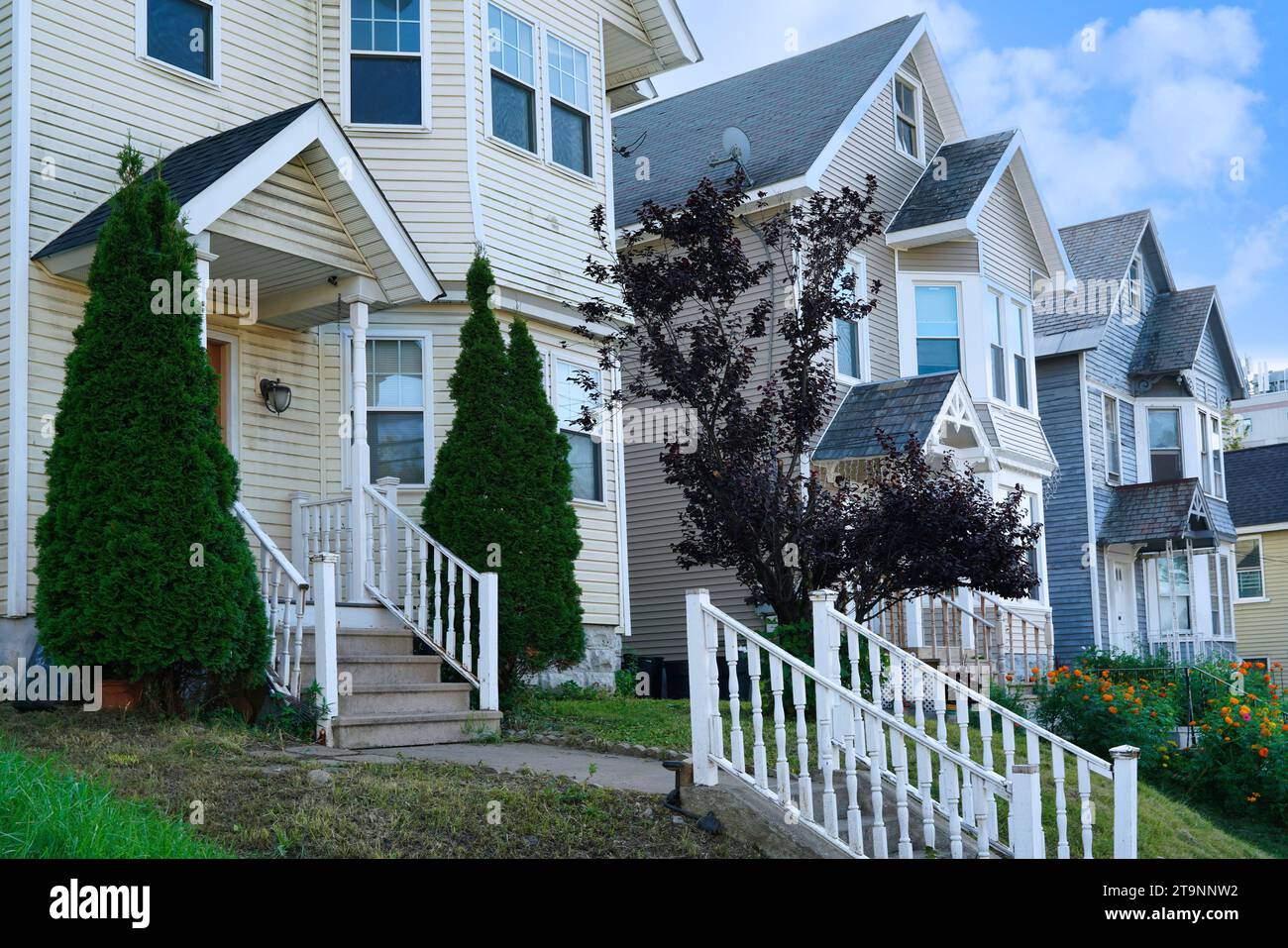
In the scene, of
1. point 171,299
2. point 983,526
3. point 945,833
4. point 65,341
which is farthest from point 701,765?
point 65,341

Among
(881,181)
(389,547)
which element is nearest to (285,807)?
(389,547)

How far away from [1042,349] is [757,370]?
8614 millimetres

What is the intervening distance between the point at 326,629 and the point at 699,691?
325 centimetres

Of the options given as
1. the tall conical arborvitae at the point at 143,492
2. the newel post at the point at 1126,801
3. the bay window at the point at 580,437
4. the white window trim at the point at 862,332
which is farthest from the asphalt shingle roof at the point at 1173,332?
the tall conical arborvitae at the point at 143,492

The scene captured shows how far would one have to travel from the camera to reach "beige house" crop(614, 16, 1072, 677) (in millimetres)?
17750

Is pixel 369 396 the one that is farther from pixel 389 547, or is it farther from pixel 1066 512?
pixel 1066 512

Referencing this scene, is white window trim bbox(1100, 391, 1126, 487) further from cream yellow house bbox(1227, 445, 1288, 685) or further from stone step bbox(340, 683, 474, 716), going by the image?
stone step bbox(340, 683, 474, 716)

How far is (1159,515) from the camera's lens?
2384 cm

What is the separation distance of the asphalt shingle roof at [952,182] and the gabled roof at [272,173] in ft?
33.3

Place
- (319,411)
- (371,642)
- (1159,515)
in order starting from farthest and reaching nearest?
(1159,515)
(319,411)
(371,642)

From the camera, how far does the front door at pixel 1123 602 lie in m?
24.1

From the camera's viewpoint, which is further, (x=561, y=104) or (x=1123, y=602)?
(x=1123, y=602)

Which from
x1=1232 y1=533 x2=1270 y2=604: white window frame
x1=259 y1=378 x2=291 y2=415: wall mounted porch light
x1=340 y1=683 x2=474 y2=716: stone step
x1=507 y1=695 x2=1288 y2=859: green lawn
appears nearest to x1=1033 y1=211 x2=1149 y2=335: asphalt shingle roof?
x1=1232 y1=533 x2=1270 y2=604: white window frame
